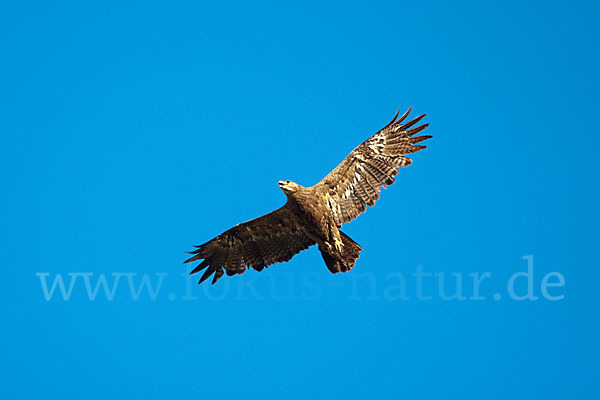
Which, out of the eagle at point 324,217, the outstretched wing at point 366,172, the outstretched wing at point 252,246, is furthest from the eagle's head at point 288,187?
the outstretched wing at point 252,246

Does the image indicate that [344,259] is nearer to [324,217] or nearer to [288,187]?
[324,217]

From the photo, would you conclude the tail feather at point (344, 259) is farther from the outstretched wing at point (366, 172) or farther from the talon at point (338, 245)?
the outstretched wing at point (366, 172)

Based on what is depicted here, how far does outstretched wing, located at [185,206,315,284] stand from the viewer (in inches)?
639

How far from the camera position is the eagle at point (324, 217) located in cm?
1553

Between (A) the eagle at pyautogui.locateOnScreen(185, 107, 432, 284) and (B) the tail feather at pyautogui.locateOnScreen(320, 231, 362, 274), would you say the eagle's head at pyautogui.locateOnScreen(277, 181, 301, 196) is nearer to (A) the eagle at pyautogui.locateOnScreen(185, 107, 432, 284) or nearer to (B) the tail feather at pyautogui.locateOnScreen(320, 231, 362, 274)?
(A) the eagle at pyautogui.locateOnScreen(185, 107, 432, 284)

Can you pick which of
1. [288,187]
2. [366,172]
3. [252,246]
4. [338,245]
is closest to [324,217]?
[338,245]

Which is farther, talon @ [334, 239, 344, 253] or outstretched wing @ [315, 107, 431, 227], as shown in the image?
outstretched wing @ [315, 107, 431, 227]

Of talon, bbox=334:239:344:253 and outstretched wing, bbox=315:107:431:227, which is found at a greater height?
outstretched wing, bbox=315:107:431:227

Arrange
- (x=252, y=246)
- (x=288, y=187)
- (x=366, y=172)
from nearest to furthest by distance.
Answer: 1. (x=288, y=187)
2. (x=366, y=172)
3. (x=252, y=246)

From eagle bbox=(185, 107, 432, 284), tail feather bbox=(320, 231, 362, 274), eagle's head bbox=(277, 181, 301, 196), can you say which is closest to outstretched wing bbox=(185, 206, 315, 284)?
eagle bbox=(185, 107, 432, 284)

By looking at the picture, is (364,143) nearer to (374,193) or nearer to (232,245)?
(374,193)

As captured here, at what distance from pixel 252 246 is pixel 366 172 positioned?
2.67m

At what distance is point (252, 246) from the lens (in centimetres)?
1653

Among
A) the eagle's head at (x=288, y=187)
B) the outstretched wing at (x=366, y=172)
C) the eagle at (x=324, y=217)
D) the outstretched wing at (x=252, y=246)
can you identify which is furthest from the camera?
the outstretched wing at (x=252, y=246)
